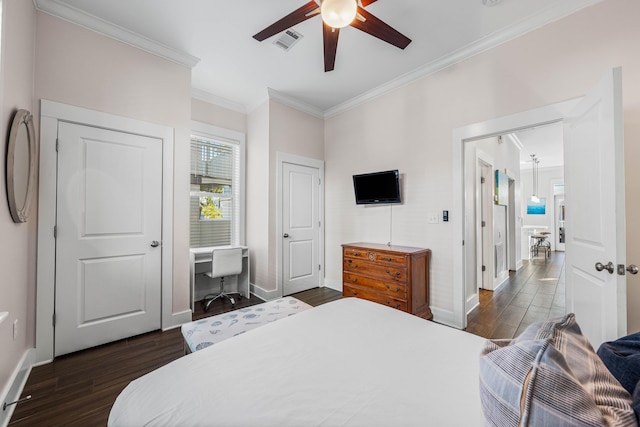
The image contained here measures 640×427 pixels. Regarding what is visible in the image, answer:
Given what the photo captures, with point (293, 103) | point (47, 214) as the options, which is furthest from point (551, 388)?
point (293, 103)

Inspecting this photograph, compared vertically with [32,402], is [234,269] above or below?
above

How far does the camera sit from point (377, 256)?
305 cm

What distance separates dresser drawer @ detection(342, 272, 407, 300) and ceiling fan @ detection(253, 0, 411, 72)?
7.66 feet

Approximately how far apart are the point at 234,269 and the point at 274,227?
2.57 feet

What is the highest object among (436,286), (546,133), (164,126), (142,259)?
(546,133)

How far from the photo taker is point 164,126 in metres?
2.73

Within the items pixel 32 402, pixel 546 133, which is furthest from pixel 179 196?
pixel 546 133

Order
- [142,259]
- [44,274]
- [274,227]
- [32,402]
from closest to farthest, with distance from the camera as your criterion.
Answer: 1. [32,402]
2. [44,274]
3. [142,259]
4. [274,227]

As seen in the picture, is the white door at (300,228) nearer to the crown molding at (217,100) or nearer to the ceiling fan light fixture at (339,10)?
the crown molding at (217,100)

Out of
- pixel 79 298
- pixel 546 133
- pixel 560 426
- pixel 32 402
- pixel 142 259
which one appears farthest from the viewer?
pixel 546 133

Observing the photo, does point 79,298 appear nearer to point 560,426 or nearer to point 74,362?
point 74,362

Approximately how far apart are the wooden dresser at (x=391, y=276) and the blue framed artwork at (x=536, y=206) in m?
8.41

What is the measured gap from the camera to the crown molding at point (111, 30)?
2143 millimetres

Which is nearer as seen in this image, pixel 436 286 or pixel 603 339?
pixel 603 339
